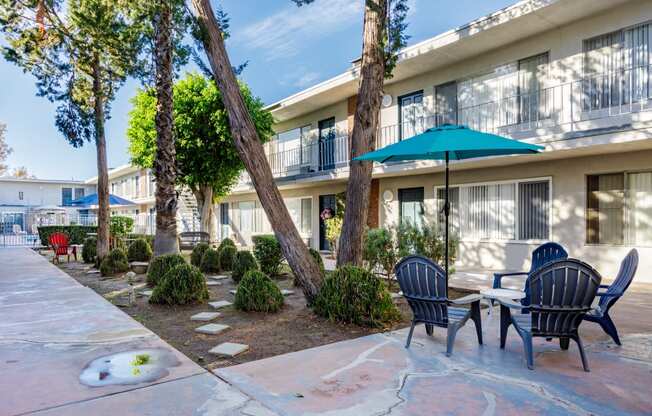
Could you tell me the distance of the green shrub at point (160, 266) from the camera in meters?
8.83

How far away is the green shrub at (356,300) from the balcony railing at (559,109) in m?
6.42

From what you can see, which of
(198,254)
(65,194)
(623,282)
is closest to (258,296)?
(623,282)

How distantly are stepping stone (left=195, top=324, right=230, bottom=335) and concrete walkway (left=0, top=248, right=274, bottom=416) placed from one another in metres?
0.55

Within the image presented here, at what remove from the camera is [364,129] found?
6.97 m

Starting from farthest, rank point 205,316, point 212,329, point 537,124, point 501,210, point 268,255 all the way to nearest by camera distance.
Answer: point 501,210 < point 537,124 < point 268,255 < point 205,316 < point 212,329

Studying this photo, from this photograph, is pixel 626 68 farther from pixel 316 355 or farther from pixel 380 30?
pixel 316 355

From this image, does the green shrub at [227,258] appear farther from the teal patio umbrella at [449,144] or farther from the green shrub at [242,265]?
the teal patio umbrella at [449,144]

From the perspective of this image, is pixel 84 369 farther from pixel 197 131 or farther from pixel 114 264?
pixel 197 131

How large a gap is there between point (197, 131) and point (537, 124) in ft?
36.5

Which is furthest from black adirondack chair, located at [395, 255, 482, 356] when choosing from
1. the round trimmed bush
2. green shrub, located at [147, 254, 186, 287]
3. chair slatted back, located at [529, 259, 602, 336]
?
the round trimmed bush

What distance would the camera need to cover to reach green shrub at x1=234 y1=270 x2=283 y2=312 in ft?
21.2

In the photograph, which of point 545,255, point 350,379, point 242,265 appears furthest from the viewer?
point 242,265

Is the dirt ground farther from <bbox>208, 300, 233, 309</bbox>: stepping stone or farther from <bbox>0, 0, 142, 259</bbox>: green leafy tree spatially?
<bbox>0, 0, 142, 259</bbox>: green leafy tree

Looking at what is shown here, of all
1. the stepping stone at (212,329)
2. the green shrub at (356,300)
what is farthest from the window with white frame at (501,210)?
the stepping stone at (212,329)
